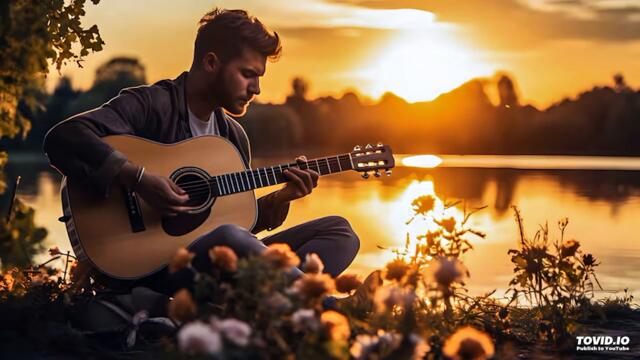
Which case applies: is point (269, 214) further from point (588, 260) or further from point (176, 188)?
point (588, 260)

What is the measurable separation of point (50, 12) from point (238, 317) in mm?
2424

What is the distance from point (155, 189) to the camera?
A: 4816mm

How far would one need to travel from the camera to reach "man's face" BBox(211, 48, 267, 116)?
5.18 meters

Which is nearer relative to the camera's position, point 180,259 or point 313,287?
point 313,287

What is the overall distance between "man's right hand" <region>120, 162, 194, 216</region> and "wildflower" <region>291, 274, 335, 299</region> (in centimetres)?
149

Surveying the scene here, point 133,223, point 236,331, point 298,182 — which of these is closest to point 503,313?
point 298,182

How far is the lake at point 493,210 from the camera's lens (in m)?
8.52

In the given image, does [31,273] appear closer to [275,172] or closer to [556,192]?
[275,172]

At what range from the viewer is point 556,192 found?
20625 mm

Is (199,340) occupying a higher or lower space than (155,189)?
lower

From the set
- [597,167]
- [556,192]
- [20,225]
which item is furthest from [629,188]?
[20,225]

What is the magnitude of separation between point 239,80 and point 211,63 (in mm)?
203

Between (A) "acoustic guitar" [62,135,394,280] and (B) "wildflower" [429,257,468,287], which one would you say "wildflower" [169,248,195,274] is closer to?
(B) "wildflower" [429,257,468,287]

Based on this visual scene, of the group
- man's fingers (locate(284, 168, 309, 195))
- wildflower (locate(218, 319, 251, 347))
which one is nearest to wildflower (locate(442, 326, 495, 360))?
wildflower (locate(218, 319, 251, 347))
